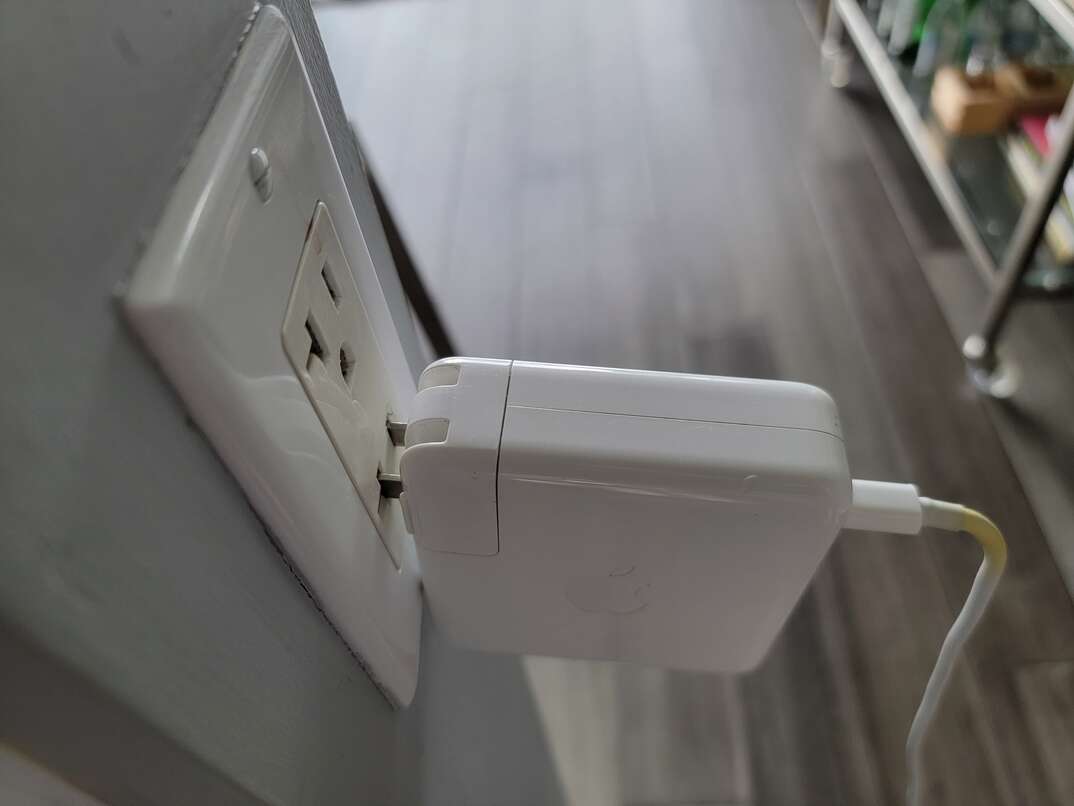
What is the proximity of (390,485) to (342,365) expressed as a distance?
0.09 metres

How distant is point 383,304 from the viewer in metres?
0.48

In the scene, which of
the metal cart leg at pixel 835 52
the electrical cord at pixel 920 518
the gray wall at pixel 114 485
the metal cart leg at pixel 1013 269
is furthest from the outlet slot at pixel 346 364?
the metal cart leg at pixel 835 52

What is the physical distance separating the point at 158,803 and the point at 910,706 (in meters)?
1.07

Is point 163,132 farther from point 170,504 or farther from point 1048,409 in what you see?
point 1048,409

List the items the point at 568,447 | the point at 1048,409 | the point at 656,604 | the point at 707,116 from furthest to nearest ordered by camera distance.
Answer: the point at 707,116 → the point at 1048,409 → the point at 656,604 → the point at 568,447

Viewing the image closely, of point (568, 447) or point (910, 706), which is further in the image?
point (910, 706)

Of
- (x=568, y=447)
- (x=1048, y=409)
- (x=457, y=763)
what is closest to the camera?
(x=568, y=447)

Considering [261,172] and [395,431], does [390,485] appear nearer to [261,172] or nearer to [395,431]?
[395,431]

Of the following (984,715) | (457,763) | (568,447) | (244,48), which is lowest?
(984,715)

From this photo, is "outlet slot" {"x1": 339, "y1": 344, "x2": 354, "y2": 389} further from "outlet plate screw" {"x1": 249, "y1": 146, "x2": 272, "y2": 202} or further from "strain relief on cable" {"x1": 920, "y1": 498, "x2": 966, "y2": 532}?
"strain relief on cable" {"x1": 920, "y1": 498, "x2": 966, "y2": 532}

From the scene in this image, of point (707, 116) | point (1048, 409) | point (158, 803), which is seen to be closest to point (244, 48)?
point (158, 803)

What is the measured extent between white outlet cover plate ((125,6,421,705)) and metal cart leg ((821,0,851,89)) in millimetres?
1983

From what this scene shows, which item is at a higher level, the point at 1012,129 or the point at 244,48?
the point at 244,48

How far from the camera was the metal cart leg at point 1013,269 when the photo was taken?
1.14 metres
